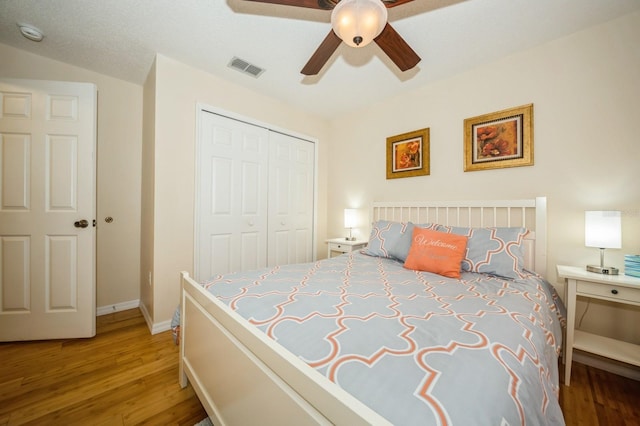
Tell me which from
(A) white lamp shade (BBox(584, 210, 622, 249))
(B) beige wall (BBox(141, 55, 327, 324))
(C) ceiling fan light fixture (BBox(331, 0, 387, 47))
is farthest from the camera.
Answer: (B) beige wall (BBox(141, 55, 327, 324))

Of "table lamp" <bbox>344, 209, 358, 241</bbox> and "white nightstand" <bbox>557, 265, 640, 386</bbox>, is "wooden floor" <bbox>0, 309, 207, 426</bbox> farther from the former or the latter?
"white nightstand" <bbox>557, 265, 640, 386</bbox>

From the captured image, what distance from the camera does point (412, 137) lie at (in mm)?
2723

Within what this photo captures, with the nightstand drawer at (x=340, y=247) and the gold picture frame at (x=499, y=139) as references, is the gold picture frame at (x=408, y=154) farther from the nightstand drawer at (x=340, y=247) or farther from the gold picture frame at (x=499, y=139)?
the nightstand drawer at (x=340, y=247)

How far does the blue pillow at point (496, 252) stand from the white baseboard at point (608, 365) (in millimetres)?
818

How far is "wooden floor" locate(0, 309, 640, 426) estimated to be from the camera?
50.8 inches

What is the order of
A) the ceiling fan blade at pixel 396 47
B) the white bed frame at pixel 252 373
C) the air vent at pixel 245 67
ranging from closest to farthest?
the white bed frame at pixel 252 373
the ceiling fan blade at pixel 396 47
the air vent at pixel 245 67

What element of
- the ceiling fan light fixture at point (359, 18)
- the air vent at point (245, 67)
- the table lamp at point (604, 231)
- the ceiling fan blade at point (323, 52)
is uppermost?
the air vent at point (245, 67)

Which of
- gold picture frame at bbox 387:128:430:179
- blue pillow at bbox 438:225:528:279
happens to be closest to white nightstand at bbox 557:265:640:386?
blue pillow at bbox 438:225:528:279

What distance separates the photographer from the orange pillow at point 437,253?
65.9 inches

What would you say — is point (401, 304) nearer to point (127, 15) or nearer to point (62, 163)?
point (127, 15)

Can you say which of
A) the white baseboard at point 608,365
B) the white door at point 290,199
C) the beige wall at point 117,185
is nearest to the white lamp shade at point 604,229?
the white baseboard at point 608,365

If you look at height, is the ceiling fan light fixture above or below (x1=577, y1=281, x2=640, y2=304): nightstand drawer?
above

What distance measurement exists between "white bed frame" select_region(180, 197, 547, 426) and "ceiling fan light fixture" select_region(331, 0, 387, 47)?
4.62 ft

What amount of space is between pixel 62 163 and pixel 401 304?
283 cm
